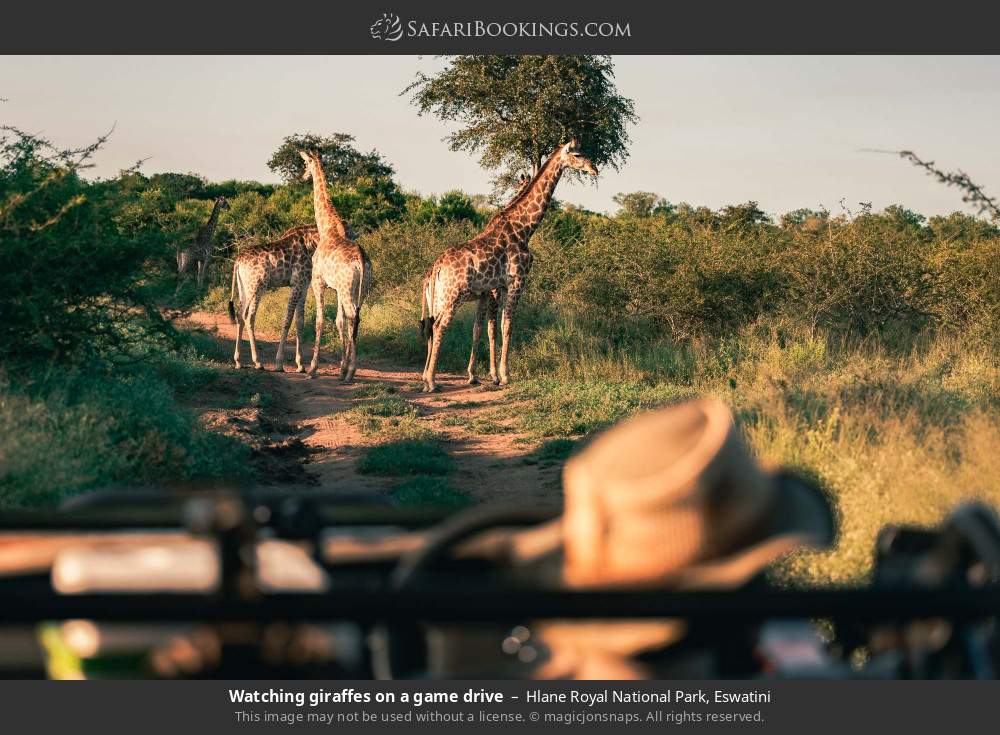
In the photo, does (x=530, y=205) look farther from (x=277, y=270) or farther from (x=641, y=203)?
(x=641, y=203)

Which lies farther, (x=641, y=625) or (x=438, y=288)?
(x=438, y=288)

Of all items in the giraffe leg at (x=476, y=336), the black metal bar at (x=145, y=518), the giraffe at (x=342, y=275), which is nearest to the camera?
the black metal bar at (x=145, y=518)

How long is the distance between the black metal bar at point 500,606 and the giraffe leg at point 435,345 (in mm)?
13386

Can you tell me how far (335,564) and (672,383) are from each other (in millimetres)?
11513

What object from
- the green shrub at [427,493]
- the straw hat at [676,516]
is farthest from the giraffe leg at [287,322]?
the straw hat at [676,516]

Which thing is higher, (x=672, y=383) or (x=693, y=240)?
→ (x=693, y=240)

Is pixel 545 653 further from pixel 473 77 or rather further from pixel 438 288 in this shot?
pixel 473 77

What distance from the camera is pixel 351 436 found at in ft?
36.5

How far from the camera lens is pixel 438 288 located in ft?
51.0

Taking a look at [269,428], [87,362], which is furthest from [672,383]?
[87,362]

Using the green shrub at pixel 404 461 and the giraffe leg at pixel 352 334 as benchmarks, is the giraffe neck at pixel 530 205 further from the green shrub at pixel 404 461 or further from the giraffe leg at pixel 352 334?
the green shrub at pixel 404 461

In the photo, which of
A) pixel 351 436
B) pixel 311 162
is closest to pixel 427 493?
pixel 351 436

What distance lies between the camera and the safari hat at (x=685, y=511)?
138 cm

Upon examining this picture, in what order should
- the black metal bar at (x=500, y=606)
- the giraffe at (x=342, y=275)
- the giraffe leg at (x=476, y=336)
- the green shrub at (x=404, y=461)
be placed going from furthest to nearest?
the giraffe at (x=342, y=275) < the giraffe leg at (x=476, y=336) < the green shrub at (x=404, y=461) < the black metal bar at (x=500, y=606)
